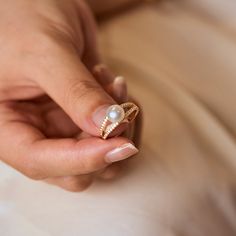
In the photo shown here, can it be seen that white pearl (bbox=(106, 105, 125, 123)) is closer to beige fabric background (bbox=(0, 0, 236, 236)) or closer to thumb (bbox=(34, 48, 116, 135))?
thumb (bbox=(34, 48, 116, 135))

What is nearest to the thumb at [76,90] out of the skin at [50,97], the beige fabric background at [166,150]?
the skin at [50,97]

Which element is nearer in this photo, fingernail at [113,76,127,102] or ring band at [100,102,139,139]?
ring band at [100,102,139,139]

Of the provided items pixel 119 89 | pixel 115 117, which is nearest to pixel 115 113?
pixel 115 117

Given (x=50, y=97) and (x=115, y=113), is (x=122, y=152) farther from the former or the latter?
(x=50, y=97)

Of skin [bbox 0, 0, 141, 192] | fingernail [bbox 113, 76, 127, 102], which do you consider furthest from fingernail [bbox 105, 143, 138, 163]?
fingernail [bbox 113, 76, 127, 102]

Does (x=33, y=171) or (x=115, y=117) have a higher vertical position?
(x=115, y=117)

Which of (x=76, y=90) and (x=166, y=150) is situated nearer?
(x=76, y=90)
